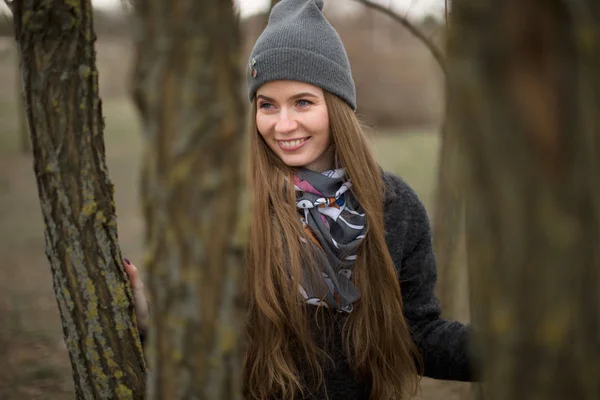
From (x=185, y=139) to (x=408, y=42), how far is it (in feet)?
72.8

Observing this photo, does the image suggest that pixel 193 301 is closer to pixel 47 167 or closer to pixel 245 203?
pixel 245 203

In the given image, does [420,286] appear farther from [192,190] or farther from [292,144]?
[192,190]

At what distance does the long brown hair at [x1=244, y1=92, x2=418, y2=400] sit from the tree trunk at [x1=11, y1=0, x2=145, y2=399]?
500mm

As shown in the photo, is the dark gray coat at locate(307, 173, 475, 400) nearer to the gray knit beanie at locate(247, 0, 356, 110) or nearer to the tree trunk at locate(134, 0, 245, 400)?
the gray knit beanie at locate(247, 0, 356, 110)

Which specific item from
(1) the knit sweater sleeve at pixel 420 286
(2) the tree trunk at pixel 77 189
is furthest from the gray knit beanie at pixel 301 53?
(2) the tree trunk at pixel 77 189

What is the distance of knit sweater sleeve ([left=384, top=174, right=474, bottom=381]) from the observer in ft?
8.76

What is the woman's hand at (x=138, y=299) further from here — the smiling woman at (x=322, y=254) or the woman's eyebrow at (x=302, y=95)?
the woman's eyebrow at (x=302, y=95)

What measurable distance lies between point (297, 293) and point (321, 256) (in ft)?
0.58

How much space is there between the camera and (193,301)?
152 centimetres

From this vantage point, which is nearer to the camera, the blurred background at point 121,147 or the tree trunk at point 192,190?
the tree trunk at point 192,190

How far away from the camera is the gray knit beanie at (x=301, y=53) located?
2668 millimetres

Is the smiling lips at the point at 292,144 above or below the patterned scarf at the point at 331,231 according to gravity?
above

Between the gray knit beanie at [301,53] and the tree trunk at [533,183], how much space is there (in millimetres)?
1530

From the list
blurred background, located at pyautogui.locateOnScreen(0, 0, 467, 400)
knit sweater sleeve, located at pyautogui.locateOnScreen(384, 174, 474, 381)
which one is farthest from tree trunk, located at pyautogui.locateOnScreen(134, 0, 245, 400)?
knit sweater sleeve, located at pyautogui.locateOnScreen(384, 174, 474, 381)
